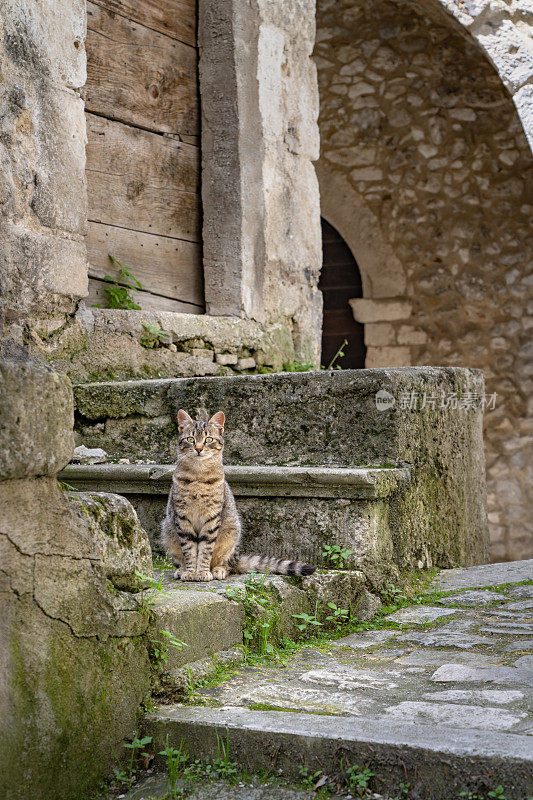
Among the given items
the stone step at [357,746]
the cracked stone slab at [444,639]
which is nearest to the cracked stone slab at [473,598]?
the cracked stone slab at [444,639]

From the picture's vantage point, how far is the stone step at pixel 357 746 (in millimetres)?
2039

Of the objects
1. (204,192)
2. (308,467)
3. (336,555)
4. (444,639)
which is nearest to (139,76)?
(204,192)

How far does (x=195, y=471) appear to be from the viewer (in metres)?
3.49

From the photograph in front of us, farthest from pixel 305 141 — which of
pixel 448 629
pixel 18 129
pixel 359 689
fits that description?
pixel 359 689

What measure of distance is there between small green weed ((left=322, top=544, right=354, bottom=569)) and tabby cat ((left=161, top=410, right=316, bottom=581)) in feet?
0.74

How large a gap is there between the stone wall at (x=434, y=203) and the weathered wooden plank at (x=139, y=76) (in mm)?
3889

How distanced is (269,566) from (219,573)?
0.23 metres

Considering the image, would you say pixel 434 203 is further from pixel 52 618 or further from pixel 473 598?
pixel 52 618

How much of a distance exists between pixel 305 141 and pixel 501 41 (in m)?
2.43

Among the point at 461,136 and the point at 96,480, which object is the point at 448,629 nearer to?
the point at 96,480

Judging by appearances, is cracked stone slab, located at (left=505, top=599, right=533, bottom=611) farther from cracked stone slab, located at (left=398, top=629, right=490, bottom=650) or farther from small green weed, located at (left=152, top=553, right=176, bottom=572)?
small green weed, located at (left=152, top=553, right=176, bottom=572)

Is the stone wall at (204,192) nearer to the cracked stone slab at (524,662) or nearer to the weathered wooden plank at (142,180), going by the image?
the weathered wooden plank at (142,180)

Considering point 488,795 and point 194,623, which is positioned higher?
point 194,623

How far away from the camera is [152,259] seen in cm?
534
